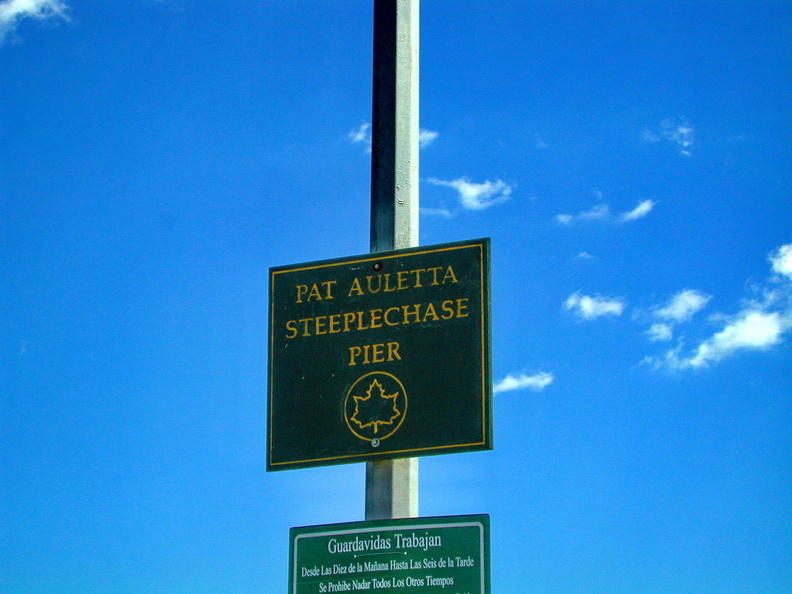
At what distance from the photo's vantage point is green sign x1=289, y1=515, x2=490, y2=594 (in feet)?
18.7

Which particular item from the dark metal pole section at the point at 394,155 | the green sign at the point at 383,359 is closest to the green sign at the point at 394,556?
the dark metal pole section at the point at 394,155

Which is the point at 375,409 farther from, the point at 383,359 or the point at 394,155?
the point at 394,155

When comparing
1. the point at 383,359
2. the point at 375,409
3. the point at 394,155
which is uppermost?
the point at 394,155

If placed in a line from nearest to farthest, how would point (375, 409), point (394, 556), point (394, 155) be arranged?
1. point (394, 556)
2. point (375, 409)
3. point (394, 155)

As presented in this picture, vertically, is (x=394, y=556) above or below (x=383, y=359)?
below

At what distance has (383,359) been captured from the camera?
6.29 metres

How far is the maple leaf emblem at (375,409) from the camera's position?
616 centimetres

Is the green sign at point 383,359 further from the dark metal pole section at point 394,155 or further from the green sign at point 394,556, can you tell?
the green sign at point 394,556

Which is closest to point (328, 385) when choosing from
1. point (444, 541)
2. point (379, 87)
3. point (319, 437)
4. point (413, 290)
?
point (319, 437)

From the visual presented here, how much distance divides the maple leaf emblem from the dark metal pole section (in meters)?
0.22

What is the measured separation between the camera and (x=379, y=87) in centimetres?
702

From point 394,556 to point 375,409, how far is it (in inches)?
31.9

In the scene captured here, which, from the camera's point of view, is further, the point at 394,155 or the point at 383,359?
the point at 394,155

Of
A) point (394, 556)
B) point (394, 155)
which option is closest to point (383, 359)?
point (394, 556)
